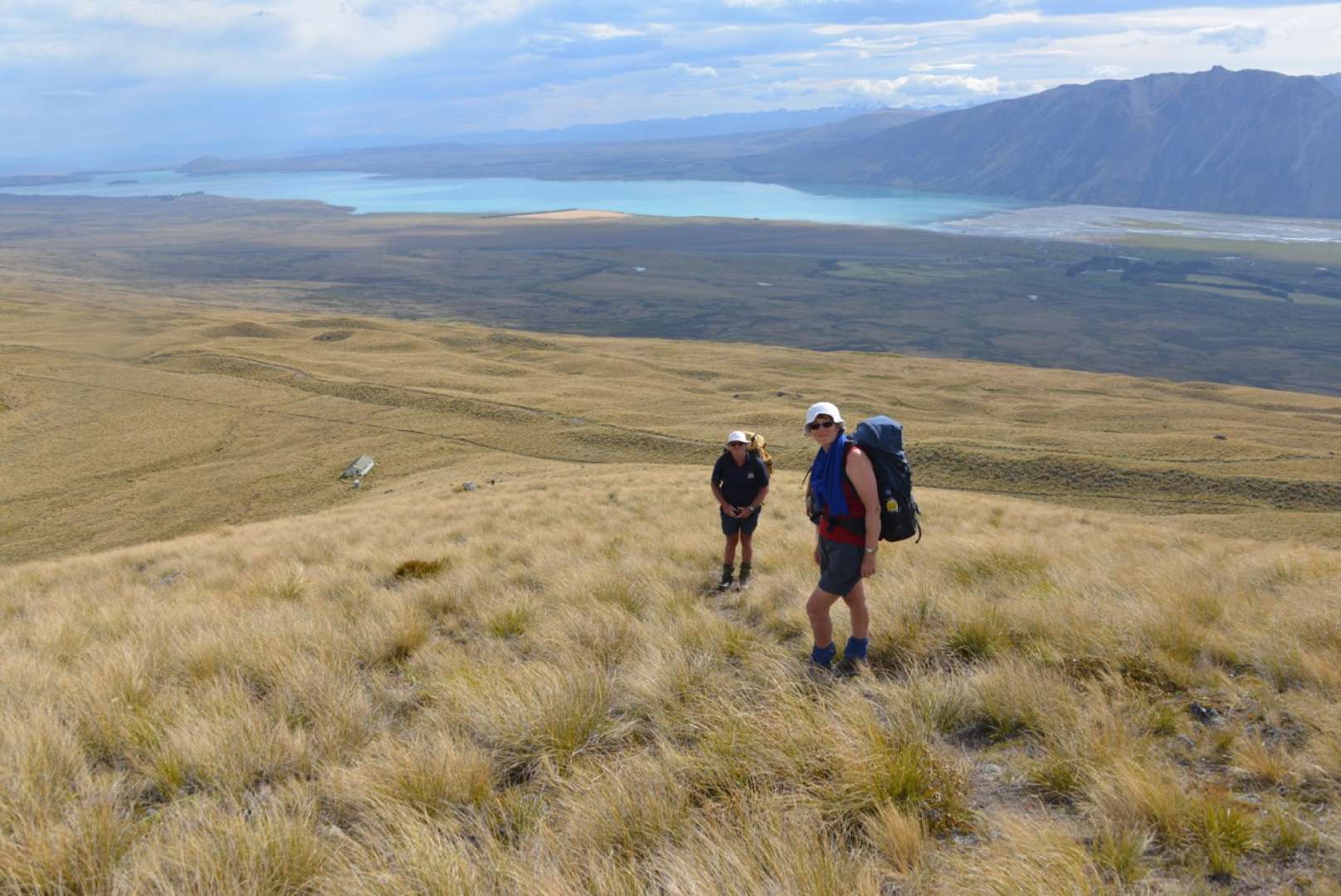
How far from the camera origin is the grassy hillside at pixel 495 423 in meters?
29.5

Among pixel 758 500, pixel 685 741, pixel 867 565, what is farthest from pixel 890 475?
pixel 758 500

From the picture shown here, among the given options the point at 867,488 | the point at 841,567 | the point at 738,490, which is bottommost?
the point at 738,490

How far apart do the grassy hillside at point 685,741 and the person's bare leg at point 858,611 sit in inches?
13.4

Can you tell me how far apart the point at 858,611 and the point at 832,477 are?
105 cm

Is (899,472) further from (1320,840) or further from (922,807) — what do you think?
(1320,840)

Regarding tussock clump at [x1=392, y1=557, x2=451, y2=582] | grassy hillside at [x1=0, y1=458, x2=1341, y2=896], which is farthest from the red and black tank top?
tussock clump at [x1=392, y1=557, x2=451, y2=582]

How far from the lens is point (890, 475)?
→ 5.49 m

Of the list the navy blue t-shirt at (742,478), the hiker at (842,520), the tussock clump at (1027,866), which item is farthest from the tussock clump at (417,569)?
Answer: the tussock clump at (1027,866)

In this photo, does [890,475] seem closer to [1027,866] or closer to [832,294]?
[1027,866]

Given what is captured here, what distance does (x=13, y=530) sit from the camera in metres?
27.4

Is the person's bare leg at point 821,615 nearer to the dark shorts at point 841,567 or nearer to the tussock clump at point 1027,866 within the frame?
the dark shorts at point 841,567

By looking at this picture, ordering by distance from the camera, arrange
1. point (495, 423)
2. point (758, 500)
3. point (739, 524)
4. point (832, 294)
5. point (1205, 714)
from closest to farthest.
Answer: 1. point (1205, 714)
2. point (758, 500)
3. point (739, 524)
4. point (495, 423)
5. point (832, 294)

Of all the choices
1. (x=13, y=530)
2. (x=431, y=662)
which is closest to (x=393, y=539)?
(x=431, y=662)

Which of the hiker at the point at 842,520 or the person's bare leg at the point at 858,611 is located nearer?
the hiker at the point at 842,520
